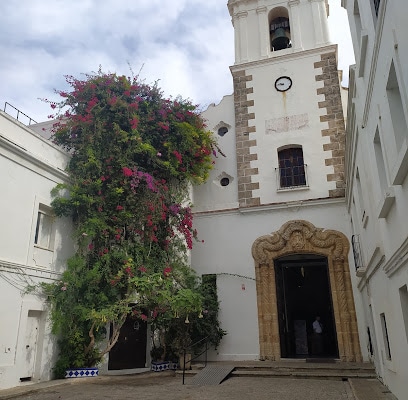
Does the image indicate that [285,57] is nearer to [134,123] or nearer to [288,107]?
[288,107]

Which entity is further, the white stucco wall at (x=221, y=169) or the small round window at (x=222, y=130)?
the small round window at (x=222, y=130)

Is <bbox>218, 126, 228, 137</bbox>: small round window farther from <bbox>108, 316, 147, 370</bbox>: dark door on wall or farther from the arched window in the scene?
<bbox>108, 316, 147, 370</bbox>: dark door on wall

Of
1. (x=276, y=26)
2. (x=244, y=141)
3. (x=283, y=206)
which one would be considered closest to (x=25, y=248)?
(x=283, y=206)

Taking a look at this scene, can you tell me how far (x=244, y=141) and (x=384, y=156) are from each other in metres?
7.93

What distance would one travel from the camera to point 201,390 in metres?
8.06

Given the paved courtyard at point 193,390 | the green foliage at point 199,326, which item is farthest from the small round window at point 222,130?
the paved courtyard at point 193,390

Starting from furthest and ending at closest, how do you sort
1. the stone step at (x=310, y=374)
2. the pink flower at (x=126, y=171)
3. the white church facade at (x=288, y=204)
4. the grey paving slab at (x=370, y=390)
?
the pink flower at (x=126, y=171) → the stone step at (x=310, y=374) → the grey paving slab at (x=370, y=390) → the white church facade at (x=288, y=204)

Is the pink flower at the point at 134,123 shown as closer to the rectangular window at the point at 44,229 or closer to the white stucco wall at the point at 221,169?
the rectangular window at the point at 44,229

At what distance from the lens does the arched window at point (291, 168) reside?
12502mm

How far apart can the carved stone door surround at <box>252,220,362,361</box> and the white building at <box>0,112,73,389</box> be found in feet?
17.9

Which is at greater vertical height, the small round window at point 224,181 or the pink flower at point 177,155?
the pink flower at point 177,155

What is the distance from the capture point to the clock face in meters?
13.4

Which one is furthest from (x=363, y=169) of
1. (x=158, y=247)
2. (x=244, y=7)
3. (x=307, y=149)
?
(x=244, y=7)

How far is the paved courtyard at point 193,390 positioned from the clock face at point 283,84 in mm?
8895
